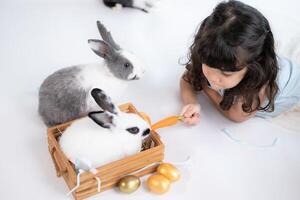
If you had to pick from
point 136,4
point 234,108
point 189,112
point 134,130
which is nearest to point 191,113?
point 189,112

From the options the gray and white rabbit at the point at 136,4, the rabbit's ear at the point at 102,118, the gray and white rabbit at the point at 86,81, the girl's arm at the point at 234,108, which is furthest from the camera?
the gray and white rabbit at the point at 136,4

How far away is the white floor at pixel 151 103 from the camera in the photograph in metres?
0.88

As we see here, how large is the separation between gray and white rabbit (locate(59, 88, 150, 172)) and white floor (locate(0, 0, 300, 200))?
0.10 metres

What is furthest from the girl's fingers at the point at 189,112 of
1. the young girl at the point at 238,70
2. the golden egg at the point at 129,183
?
the golden egg at the point at 129,183

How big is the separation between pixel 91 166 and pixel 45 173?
0.53 ft

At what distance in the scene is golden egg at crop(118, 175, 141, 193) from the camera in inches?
32.6

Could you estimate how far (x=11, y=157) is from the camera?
2.98ft

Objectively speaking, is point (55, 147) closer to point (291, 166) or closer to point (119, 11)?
point (291, 166)

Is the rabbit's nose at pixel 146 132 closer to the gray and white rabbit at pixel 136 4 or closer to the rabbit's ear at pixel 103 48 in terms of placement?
the rabbit's ear at pixel 103 48

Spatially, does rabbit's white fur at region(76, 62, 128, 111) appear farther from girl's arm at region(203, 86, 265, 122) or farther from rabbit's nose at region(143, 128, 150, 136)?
girl's arm at region(203, 86, 265, 122)

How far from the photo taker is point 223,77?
884 mm

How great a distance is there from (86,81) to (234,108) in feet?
1.28

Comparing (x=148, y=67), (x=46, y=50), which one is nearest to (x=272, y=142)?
(x=148, y=67)

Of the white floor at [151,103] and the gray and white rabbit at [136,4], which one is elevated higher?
the gray and white rabbit at [136,4]
